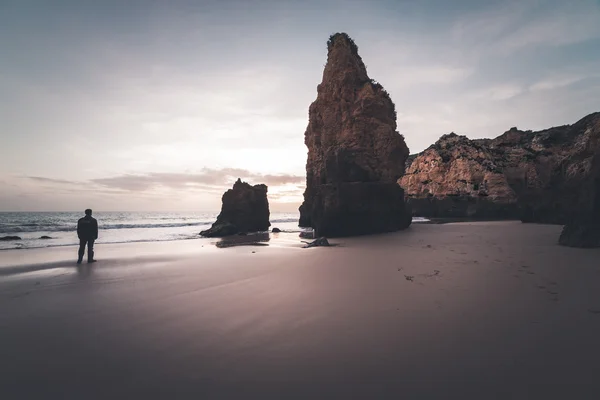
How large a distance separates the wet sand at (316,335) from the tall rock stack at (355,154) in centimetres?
1082

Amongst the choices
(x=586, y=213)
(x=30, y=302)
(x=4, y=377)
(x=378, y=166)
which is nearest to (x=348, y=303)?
(x=4, y=377)

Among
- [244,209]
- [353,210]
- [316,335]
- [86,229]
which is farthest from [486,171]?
[86,229]

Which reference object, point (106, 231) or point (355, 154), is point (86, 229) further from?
point (106, 231)

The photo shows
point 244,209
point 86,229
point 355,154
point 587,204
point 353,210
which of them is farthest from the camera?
point 244,209

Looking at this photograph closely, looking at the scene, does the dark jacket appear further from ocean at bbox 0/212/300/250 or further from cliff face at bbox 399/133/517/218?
cliff face at bbox 399/133/517/218

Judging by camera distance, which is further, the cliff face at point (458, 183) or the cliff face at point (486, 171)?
the cliff face at point (458, 183)

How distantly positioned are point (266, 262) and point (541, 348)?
671 cm

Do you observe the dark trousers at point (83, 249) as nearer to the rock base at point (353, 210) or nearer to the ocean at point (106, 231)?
the ocean at point (106, 231)

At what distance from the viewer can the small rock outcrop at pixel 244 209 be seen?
88.1 ft

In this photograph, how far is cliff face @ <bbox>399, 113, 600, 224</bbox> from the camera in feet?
106

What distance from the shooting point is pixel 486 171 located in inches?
1519

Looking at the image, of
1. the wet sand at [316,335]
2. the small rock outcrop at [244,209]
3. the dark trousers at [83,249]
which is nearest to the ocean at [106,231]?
the small rock outcrop at [244,209]

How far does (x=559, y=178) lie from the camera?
12406 millimetres

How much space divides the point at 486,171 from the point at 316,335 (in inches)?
1738
